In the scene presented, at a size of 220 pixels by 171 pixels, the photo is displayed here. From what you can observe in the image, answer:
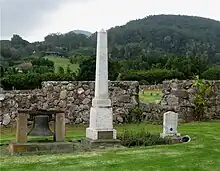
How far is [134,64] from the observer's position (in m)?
67.8

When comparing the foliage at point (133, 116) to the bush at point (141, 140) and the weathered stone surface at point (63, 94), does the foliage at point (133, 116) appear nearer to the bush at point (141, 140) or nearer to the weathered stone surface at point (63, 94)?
the weathered stone surface at point (63, 94)

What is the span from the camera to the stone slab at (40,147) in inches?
455

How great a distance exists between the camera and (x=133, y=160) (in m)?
9.82

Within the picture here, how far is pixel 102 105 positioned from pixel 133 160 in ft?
11.5

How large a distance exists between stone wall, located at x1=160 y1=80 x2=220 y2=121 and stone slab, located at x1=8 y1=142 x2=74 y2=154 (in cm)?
770

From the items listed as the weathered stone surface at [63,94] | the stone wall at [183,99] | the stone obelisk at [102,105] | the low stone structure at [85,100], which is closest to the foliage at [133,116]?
the low stone structure at [85,100]

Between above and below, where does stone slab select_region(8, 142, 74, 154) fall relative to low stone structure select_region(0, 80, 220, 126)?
below

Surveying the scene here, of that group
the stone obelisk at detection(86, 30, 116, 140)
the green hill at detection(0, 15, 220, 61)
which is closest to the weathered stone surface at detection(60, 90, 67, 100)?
the stone obelisk at detection(86, 30, 116, 140)

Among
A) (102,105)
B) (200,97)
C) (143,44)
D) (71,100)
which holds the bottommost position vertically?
(102,105)

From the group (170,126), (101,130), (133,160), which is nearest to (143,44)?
(170,126)

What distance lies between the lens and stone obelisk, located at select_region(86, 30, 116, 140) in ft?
42.6

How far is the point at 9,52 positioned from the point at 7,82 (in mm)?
44336

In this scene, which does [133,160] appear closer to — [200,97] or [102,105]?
[102,105]

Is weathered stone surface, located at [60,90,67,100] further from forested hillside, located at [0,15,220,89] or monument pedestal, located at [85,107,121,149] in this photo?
forested hillside, located at [0,15,220,89]
